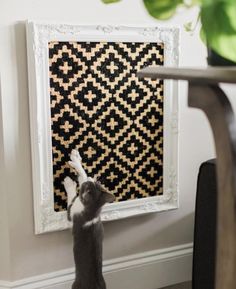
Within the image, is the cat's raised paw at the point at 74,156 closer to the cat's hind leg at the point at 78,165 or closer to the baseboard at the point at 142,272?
the cat's hind leg at the point at 78,165

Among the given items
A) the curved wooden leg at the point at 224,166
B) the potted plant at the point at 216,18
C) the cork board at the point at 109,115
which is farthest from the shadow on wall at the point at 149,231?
the potted plant at the point at 216,18

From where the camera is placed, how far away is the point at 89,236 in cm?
165

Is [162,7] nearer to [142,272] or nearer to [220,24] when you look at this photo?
[220,24]

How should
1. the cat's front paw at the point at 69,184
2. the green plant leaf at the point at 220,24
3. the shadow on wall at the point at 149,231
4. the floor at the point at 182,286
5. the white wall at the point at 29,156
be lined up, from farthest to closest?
the floor at the point at 182,286
the shadow on wall at the point at 149,231
the cat's front paw at the point at 69,184
the white wall at the point at 29,156
the green plant leaf at the point at 220,24

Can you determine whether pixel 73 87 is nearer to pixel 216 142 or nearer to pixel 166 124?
pixel 166 124

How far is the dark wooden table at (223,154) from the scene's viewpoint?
0.79m

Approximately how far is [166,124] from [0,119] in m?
0.59

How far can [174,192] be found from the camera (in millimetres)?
1896

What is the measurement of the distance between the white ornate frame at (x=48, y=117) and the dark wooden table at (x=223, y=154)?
826mm

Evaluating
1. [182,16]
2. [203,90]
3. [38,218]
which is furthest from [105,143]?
[203,90]

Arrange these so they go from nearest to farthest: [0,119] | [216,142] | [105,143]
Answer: [216,142] → [0,119] → [105,143]

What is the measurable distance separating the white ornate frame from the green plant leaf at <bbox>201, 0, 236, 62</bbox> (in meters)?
0.91

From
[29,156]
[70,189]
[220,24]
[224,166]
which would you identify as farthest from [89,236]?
[220,24]

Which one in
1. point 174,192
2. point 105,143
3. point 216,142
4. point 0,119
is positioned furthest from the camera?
point 174,192
